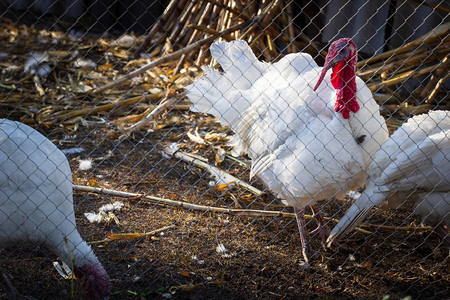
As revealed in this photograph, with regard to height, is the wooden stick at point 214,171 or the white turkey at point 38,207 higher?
the white turkey at point 38,207

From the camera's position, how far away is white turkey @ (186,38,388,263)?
3.39 metres

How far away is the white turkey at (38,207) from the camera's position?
2.81 metres

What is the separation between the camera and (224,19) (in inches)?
242

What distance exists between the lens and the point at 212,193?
4.41 m

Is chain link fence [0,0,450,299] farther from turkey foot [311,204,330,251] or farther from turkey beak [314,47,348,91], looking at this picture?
turkey beak [314,47,348,91]

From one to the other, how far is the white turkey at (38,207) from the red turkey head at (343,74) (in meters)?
2.08

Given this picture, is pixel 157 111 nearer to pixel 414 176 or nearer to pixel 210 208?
pixel 210 208

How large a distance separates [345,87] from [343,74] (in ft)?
0.45

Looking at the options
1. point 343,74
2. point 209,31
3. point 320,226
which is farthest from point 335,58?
point 209,31

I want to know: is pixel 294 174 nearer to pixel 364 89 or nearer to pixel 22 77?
pixel 364 89

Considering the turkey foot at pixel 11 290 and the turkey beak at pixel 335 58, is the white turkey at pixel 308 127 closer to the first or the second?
the turkey beak at pixel 335 58

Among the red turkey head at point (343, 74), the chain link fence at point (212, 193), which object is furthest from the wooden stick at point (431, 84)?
the red turkey head at point (343, 74)

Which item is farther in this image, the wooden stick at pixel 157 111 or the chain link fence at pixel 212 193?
the wooden stick at pixel 157 111

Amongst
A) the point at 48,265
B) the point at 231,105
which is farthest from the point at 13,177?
the point at 231,105
